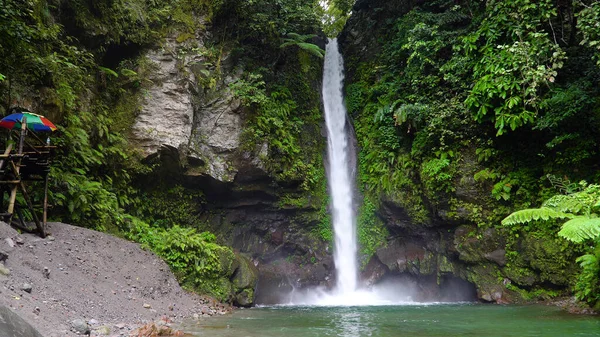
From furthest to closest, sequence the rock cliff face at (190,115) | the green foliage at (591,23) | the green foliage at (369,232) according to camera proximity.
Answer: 1. the green foliage at (369,232)
2. the rock cliff face at (190,115)
3. the green foliage at (591,23)

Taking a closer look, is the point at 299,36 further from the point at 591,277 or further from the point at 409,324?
the point at 591,277

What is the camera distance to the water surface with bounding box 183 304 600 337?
21.9 feet

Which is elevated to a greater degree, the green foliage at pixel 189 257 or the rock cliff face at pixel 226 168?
the rock cliff face at pixel 226 168

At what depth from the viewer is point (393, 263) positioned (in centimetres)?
1417

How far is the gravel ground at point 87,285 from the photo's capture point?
592 cm

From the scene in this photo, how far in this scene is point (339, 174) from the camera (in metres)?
16.6

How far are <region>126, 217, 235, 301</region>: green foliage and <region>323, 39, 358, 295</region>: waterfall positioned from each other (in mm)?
4905

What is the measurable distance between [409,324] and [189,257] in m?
6.09

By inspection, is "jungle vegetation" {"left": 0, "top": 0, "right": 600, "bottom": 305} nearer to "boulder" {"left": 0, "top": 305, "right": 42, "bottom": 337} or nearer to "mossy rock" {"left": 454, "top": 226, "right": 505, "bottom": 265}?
"mossy rock" {"left": 454, "top": 226, "right": 505, "bottom": 265}

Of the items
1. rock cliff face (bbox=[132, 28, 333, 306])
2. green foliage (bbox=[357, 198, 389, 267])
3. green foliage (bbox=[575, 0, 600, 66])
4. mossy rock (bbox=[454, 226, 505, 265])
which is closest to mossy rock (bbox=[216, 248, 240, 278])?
rock cliff face (bbox=[132, 28, 333, 306])

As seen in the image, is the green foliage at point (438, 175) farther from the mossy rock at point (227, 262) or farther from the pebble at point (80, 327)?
the pebble at point (80, 327)

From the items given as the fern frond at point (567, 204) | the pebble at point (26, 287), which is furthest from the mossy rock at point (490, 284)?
the pebble at point (26, 287)

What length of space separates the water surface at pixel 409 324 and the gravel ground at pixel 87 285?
1.15m

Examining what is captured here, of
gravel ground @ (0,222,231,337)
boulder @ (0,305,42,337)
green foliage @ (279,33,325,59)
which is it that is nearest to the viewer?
boulder @ (0,305,42,337)
